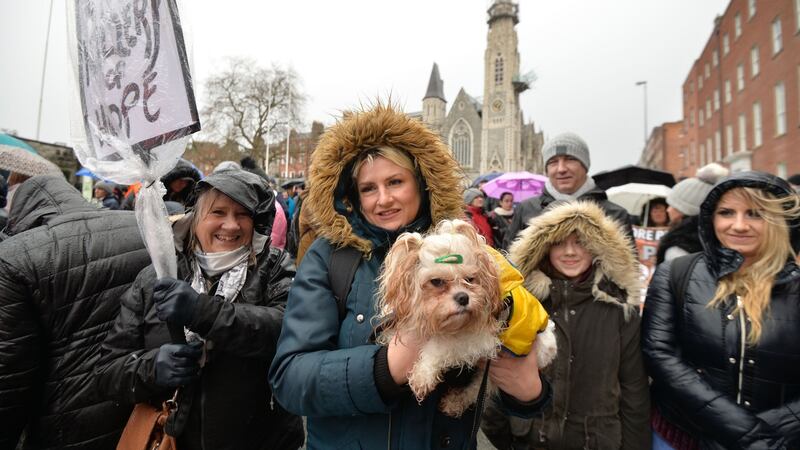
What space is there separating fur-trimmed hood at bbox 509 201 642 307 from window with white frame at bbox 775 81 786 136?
82.5ft

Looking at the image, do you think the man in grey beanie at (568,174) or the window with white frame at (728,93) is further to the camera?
the window with white frame at (728,93)

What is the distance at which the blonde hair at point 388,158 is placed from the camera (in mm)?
1675

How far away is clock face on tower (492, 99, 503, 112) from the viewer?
65.2 metres

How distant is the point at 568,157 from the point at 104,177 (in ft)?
13.6

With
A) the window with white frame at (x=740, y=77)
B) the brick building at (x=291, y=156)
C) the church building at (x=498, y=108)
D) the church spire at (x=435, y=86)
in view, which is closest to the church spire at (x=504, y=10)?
the church building at (x=498, y=108)

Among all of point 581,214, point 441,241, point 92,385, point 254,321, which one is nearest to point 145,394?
point 92,385

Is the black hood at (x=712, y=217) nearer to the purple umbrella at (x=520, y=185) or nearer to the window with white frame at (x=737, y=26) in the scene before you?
the purple umbrella at (x=520, y=185)

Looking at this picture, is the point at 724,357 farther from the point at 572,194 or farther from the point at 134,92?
the point at 134,92

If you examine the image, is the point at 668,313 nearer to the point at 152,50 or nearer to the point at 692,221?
the point at 692,221

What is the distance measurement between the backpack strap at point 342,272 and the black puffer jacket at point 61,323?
1.36 m

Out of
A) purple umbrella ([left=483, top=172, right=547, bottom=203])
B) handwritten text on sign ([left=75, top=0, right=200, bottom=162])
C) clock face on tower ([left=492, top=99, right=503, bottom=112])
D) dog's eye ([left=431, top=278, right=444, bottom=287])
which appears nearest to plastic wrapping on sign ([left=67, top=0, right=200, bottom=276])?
handwritten text on sign ([left=75, top=0, right=200, bottom=162])

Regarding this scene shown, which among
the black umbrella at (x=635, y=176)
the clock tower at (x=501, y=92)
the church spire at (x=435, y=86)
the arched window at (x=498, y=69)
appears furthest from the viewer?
the church spire at (x=435, y=86)

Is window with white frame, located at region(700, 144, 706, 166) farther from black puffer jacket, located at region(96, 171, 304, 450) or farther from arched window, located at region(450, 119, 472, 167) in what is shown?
black puffer jacket, located at region(96, 171, 304, 450)

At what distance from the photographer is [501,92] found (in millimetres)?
64750
